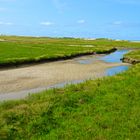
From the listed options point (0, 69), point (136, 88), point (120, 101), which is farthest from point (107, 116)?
point (0, 69)

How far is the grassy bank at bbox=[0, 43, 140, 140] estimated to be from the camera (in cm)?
1223

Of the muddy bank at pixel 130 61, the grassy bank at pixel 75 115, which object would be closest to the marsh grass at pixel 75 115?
the grassy bank at pixel 75 115

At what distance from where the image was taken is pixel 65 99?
17109mm

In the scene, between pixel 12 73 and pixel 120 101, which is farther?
pixel 12 73

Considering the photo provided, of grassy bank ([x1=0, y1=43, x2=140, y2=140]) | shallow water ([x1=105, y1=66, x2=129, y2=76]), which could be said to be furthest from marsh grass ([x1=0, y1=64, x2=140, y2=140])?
shallow water ([x1=105, y1=66, x2=129, y2=76])

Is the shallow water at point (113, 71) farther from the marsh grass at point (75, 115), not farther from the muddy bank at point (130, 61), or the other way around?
the marsh grass at point (75, 115)

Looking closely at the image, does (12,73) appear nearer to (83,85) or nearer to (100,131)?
(83,85)

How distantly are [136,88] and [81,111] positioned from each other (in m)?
6.00

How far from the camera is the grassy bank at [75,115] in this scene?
12.2 m

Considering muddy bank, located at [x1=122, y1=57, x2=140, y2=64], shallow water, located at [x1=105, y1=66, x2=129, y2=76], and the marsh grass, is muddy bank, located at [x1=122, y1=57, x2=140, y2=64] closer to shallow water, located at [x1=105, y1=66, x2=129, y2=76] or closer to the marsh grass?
shallow water, located at [x1=105, y1=66, x2=129, y2=76]

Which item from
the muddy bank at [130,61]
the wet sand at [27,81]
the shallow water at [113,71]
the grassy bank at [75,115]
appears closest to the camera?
the grassy bank at [75,115]

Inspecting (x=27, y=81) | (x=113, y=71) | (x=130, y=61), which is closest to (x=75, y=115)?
(x=27, y=81)

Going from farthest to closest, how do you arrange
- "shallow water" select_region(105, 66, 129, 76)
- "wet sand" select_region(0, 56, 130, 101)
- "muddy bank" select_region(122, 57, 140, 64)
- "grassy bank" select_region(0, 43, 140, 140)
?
1. "muddy bank" select_region(122, 57, 140, 64)
2. "shallow water" select_region(105, 66, 129, 76)
3. "wet sand" select_region(0, 56, 130, 101)
4. "grassy bank" select_region(0, 43, 140, 140)

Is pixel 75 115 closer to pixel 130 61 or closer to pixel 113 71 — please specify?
pixel 113 71
